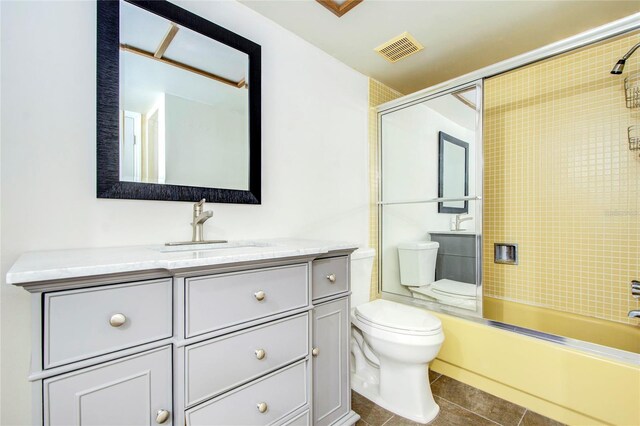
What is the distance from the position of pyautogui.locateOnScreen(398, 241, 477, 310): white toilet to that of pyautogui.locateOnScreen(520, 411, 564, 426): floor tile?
0.61 meters

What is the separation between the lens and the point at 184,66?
1.37 m

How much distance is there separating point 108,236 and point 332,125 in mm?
1468

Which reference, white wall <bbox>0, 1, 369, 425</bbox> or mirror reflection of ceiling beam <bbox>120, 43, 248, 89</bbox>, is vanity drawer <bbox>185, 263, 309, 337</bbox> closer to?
white wall <bbox>0, 1, 369, 425</bbox>

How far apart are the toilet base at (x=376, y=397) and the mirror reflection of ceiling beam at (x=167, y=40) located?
6.70 feet

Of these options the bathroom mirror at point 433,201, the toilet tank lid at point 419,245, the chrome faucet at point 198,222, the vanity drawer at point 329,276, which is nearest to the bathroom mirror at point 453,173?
the bathroom mirror at point 433,201

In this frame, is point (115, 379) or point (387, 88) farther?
point (387, 88)

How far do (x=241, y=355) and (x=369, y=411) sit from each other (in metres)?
1.01

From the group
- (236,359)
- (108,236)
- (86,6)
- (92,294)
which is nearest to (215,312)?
(236,359)

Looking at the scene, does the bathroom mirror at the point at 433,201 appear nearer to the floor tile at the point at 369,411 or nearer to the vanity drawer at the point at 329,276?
the floor tile at the point at 369,411

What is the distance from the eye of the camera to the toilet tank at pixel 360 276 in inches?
75.5

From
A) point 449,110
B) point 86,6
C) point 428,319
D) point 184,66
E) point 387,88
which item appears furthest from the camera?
point 387,88

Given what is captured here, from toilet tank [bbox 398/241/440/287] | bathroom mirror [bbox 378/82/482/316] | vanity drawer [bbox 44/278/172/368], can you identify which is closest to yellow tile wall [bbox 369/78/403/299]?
bathroom mirror [bbox 378/82/482/316]

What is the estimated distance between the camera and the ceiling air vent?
6.14 ft

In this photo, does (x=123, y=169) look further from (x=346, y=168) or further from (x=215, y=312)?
(x=346, y=168)
